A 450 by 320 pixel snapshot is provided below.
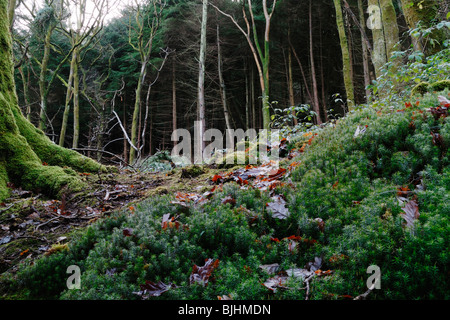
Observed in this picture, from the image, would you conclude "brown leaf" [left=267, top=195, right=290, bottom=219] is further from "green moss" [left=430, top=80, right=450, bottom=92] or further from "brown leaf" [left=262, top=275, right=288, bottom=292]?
"green moss" [left=430, top=80, right=450, bottom=92]

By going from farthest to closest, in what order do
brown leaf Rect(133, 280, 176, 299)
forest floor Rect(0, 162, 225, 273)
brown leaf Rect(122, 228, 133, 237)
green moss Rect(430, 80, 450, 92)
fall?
green moss Rect(430, 80, 450, 92), forest floor Rect(0, 162, 225, 273), brown leaf Rect(122, 228, 133, 237), brown leaf Rect(133, 280, 176, 299)

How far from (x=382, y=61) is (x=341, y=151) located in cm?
576

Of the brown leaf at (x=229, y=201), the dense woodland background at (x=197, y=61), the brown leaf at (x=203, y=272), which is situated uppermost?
the dense woodland background at (x=197, y=61)

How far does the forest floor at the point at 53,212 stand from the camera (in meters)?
2.54

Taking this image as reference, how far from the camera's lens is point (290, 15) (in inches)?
815

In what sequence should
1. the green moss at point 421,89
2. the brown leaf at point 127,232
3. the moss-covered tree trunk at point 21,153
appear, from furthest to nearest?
the green moss at point 421,89, the moss-covered tree trunk at point 21,153, the brown leaf at point 127,232

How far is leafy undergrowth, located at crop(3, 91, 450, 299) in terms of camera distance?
1.72m

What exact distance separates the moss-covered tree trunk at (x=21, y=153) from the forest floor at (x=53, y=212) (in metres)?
0.23

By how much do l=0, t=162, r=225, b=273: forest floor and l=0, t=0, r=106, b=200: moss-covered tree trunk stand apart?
0.23 metres

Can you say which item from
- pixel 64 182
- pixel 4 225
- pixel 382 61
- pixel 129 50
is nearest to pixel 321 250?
pixel 4 225

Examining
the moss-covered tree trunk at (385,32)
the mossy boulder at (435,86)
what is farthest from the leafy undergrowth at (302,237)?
the moss-covered tree trunk at (385,32)

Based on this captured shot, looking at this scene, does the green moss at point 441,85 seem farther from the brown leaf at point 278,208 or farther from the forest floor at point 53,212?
the forest floor at point 53,212

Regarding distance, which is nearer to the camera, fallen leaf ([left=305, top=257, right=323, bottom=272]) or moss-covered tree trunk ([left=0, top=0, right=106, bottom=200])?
fallen leaf ([left=305, top=257, right=323, bottom=272])

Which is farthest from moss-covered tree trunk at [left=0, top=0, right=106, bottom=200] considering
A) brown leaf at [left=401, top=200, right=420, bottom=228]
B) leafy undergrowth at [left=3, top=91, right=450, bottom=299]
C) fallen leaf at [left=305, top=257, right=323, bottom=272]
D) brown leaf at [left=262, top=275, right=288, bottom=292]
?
brown leaf at [left=401, top=200, right=420, bottom=228]
